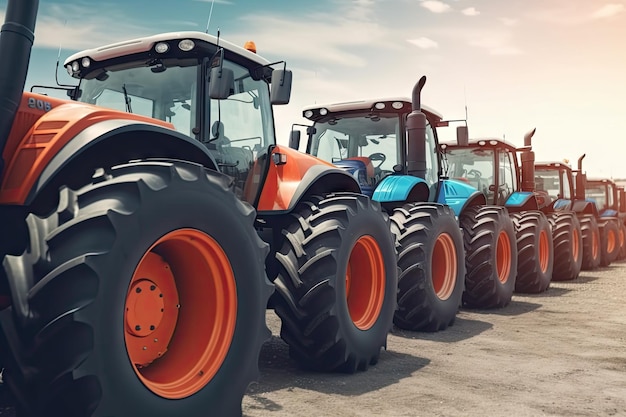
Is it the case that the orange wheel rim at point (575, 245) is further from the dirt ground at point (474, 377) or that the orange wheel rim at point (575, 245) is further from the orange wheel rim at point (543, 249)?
the dirt ground at point (474, 377)

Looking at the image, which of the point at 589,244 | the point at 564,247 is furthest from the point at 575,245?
the point at 589,244

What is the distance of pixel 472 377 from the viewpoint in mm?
4578

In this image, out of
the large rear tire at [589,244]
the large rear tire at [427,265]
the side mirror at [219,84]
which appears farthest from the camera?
the large rear tire at [589,244]

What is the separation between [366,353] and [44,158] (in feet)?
9.24

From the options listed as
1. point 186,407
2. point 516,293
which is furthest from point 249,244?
point 516,293

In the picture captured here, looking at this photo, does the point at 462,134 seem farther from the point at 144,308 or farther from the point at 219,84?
the point at 144,308

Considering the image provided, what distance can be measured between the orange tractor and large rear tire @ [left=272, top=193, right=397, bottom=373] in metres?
0.01

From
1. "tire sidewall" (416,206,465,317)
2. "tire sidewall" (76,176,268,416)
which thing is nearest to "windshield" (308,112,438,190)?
"tire sidewall" (416,206,465,317)

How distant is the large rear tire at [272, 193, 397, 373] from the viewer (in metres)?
4.40

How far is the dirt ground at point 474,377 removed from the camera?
381 centimetres

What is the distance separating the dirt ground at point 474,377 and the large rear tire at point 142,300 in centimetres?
63

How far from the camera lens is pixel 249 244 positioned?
3350 millimetres

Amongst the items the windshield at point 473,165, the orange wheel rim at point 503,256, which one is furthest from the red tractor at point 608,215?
the orange wheel rim at point 503,256

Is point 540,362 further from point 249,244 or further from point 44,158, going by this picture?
point 44,158
